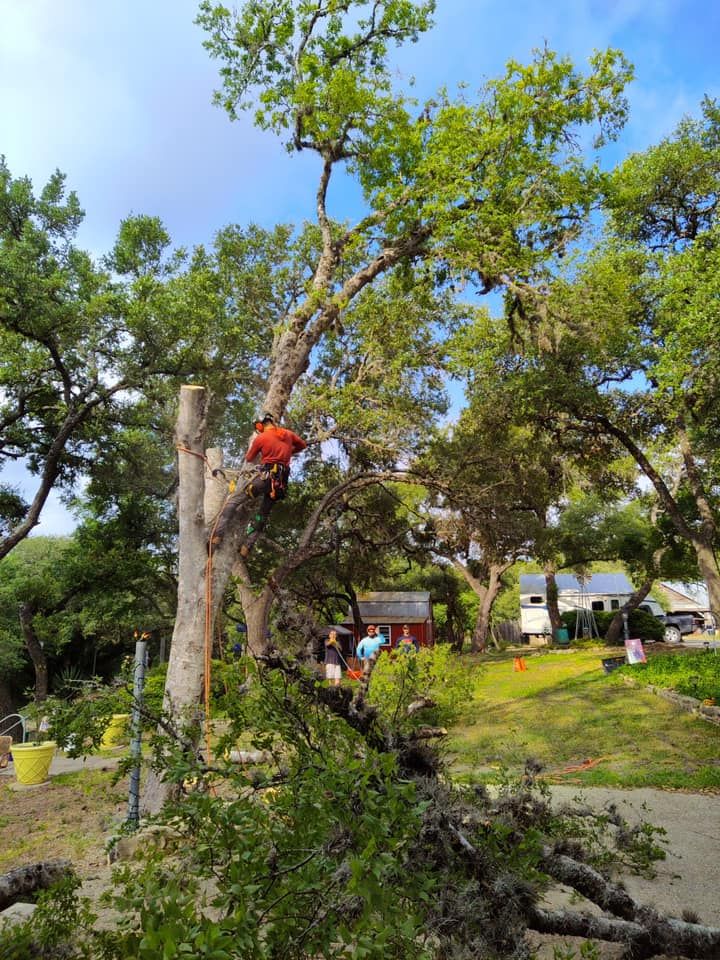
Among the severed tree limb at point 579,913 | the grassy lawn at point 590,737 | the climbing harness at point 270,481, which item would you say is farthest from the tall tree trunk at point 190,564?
the severed tree limb at point 579,913

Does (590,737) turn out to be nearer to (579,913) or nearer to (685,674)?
(685,674)

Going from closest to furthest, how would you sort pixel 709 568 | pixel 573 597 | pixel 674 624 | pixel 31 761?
pixel 31 761 → pixel 709 568 → pixel 674 624 → pixel 573 597

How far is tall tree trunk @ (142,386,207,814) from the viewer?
6.90 meters

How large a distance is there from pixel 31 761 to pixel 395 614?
81.4ft

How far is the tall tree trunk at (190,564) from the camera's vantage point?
6898 mm

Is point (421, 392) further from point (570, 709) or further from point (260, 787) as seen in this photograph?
point (260, 787)

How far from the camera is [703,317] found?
14047 millimetres

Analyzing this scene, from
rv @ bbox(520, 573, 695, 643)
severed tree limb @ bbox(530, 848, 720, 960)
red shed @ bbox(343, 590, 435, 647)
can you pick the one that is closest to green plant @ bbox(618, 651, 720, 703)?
severed tree limb @ bbox(530, 848, 720, 960)

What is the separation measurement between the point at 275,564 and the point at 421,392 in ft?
32.6

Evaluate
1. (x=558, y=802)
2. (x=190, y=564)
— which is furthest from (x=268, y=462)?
(x=558, y=802)

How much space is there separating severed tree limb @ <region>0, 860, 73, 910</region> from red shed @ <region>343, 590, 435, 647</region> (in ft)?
95.3

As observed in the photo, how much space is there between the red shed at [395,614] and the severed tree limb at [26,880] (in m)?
29.1

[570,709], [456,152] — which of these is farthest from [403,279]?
[570,709]

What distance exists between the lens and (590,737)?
10.6 metres
